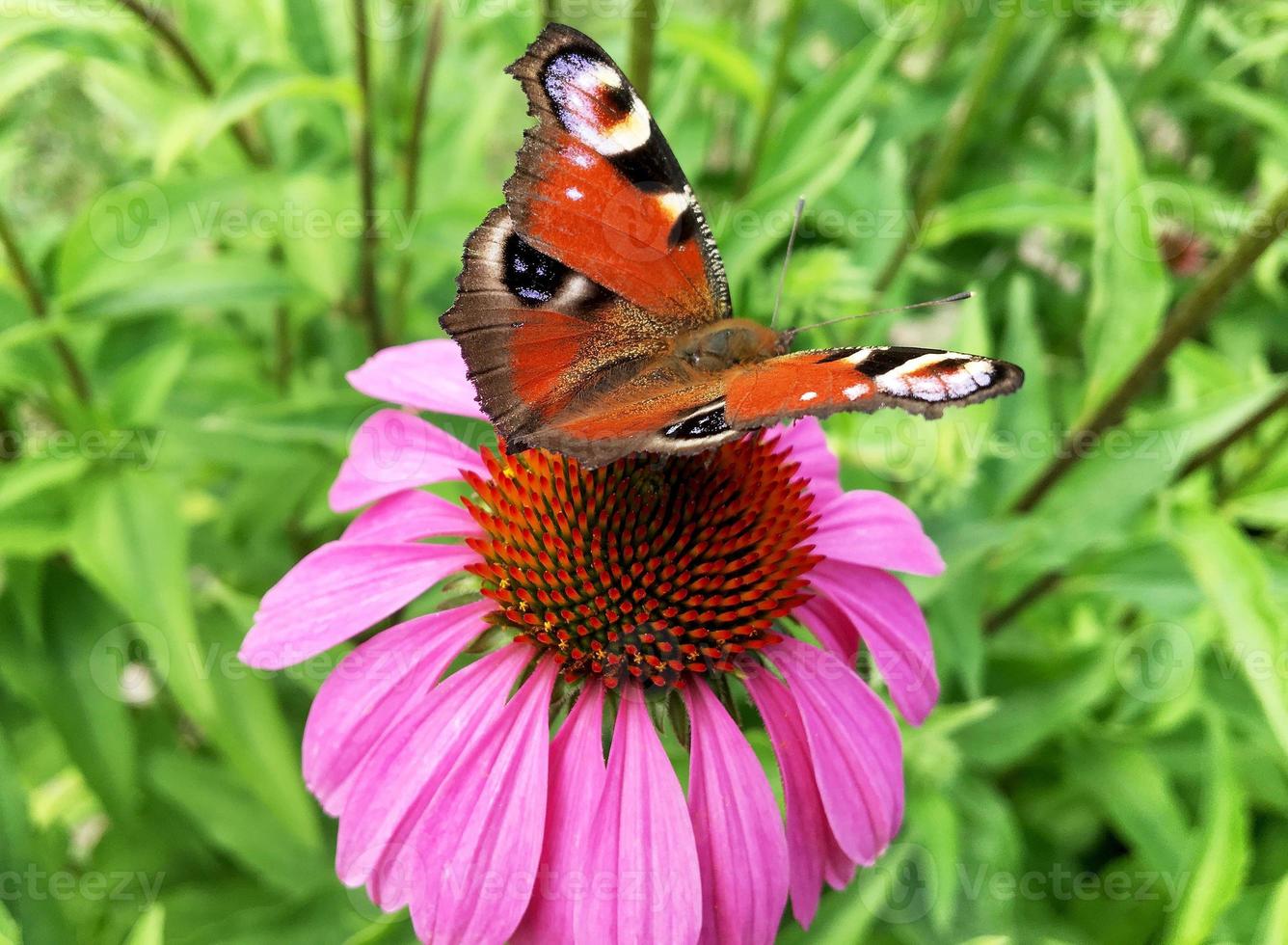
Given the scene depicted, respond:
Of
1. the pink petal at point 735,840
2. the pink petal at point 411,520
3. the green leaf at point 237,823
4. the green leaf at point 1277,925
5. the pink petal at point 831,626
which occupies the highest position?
the pink petal at point 411,520

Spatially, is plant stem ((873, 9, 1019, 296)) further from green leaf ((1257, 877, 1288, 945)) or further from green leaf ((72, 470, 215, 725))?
green leaf ((72, 470, 215, 725))

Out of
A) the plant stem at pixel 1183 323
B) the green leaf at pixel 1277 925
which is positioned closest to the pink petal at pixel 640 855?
the green leaf at pixel 1277 925

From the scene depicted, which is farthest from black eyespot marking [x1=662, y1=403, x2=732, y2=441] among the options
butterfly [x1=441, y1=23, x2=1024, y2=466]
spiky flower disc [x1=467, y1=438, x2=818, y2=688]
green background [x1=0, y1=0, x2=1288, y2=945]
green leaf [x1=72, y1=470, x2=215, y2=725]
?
green leaf [x1=72, y1=470, x2=215, y2=725]

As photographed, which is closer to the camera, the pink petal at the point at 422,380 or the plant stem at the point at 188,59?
the pink petal at the point at 422,380

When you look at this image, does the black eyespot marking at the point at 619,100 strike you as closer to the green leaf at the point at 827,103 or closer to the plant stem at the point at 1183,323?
the green leaf at the point at 827,103

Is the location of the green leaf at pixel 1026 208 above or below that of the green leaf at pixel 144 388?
above

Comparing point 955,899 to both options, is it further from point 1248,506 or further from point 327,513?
point 327,513
